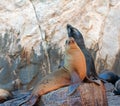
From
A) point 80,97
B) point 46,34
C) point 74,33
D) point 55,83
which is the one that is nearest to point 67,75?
point 55,83

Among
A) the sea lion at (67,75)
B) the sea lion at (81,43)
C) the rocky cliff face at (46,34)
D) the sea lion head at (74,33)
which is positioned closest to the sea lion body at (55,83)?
the sea lion at (67,75)

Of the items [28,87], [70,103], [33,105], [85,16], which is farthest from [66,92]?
[85,16]

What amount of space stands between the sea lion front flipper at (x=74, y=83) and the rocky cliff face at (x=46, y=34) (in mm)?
5003

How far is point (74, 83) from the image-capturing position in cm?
372

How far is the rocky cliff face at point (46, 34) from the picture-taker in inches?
348

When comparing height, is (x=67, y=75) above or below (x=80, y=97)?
above

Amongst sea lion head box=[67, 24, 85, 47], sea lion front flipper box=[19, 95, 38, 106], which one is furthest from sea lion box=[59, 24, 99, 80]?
→ sea lion front flipper box=[19, 95, 38, 106]

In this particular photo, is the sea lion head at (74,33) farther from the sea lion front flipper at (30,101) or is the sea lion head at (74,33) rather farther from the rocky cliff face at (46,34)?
the rocky cliff face at (46,34)

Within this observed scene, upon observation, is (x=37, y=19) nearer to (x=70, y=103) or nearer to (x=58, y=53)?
(x=58, y=53)

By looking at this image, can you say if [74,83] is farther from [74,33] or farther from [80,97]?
[74,33]

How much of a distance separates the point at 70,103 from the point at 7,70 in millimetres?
5303

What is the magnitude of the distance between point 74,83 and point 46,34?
5.42 meters

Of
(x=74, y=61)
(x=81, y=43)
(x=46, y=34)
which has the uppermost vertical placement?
(x=74, y=61)

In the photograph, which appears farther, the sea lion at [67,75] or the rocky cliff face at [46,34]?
the rocky cliff face at [46,34]
